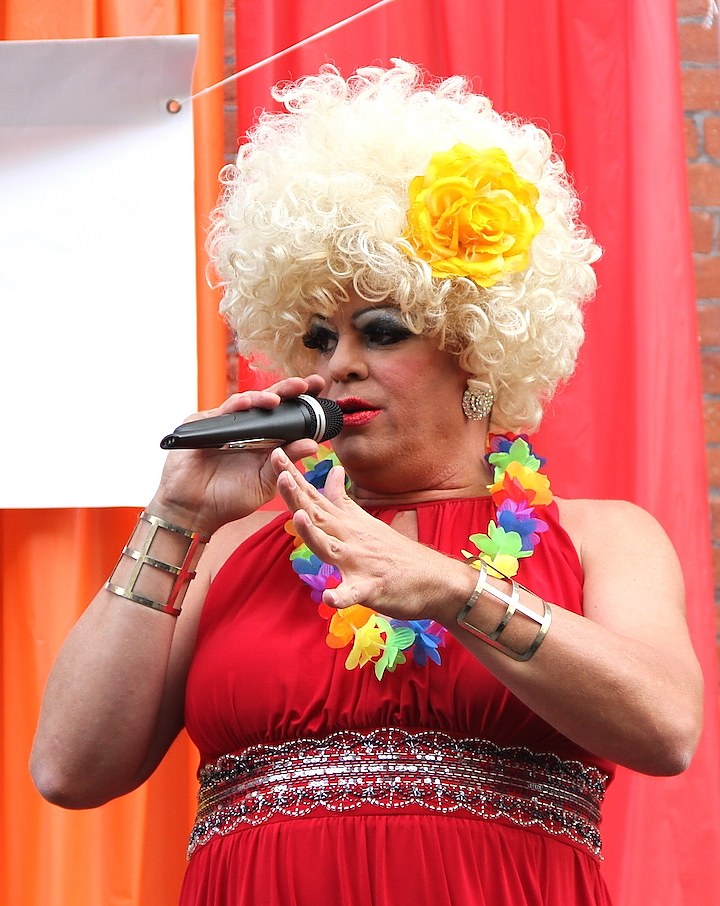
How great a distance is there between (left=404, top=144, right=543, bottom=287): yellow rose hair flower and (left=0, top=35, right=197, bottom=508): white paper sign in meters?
0.65

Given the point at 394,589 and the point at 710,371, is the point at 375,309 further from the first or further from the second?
the point at 710,371

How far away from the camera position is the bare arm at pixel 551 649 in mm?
1475

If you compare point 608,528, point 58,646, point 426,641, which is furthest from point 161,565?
point 58,646

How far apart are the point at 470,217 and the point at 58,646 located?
1.15 meters

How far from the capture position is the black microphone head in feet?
5.55

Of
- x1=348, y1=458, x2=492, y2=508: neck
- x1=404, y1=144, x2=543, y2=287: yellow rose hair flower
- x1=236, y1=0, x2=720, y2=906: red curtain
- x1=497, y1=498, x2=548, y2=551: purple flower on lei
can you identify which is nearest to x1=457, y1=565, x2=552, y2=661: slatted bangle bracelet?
x1=497, y1=498, x2=548, y2=551: purple flower on lei

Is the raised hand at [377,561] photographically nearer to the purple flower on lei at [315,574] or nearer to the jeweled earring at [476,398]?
the purple flower on lei at [315,574]

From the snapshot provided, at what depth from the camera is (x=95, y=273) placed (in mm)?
2379

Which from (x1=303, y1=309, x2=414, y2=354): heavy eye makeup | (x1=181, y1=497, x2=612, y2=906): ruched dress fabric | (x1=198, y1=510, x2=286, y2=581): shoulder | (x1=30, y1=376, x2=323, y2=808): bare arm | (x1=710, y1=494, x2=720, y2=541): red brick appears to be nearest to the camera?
(x1=181, y1=497, x2=612, y2=906): ruched dress fabric

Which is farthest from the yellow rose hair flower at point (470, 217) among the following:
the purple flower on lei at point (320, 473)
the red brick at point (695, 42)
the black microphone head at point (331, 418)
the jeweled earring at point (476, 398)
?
the red brick at point (695, 42)

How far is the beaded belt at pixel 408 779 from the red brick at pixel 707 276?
1203 mm

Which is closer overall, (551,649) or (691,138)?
(551,649)

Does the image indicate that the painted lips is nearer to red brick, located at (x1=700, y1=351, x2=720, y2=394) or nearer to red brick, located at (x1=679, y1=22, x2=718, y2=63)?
red brick, located at (x1=700, y1=351, x2=720, y2=394)

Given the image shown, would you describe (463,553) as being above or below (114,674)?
above
